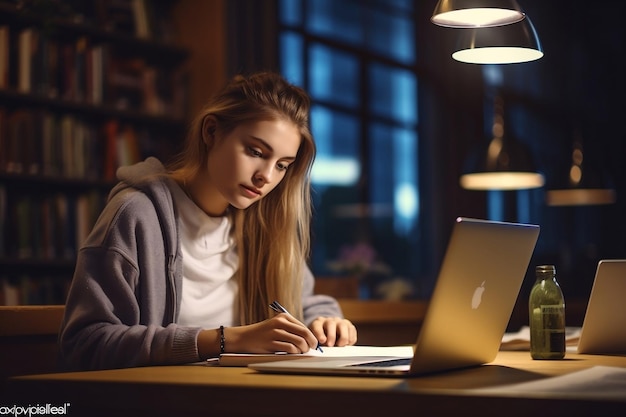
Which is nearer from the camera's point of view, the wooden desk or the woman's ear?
the wooden desk

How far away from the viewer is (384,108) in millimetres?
7941

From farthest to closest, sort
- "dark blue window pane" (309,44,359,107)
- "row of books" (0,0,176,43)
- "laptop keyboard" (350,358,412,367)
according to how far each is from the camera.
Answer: "dark blue window pane" (309,44,359,107) → "row of books" (0,0,176,43) → "laptop keyboard" (350,358,412,367)

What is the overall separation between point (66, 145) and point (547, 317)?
3338 mm

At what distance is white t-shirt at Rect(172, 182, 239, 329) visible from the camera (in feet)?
7.28

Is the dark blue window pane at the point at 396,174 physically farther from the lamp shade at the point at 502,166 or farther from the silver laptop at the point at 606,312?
the silver laptop at the point at 606,312

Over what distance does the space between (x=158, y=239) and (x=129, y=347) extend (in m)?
0.35

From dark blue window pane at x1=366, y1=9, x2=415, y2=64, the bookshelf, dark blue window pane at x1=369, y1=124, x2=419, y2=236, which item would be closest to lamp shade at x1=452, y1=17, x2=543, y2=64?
the bookshelf

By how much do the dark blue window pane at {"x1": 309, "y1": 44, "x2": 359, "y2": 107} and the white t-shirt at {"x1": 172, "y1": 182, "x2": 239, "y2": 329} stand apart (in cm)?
492

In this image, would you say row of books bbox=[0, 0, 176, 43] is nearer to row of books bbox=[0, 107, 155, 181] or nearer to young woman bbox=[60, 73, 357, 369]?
row of books bbox=[0, 107, 155, 181]

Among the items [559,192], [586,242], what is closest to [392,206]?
[559,192]

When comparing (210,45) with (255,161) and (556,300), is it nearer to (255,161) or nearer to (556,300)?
(255,161)

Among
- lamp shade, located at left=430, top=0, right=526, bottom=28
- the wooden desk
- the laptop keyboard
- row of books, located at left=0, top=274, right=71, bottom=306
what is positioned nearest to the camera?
the wooden desk

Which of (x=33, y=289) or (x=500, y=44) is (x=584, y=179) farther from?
(x=500, y=44)

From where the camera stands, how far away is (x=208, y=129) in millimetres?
2268
